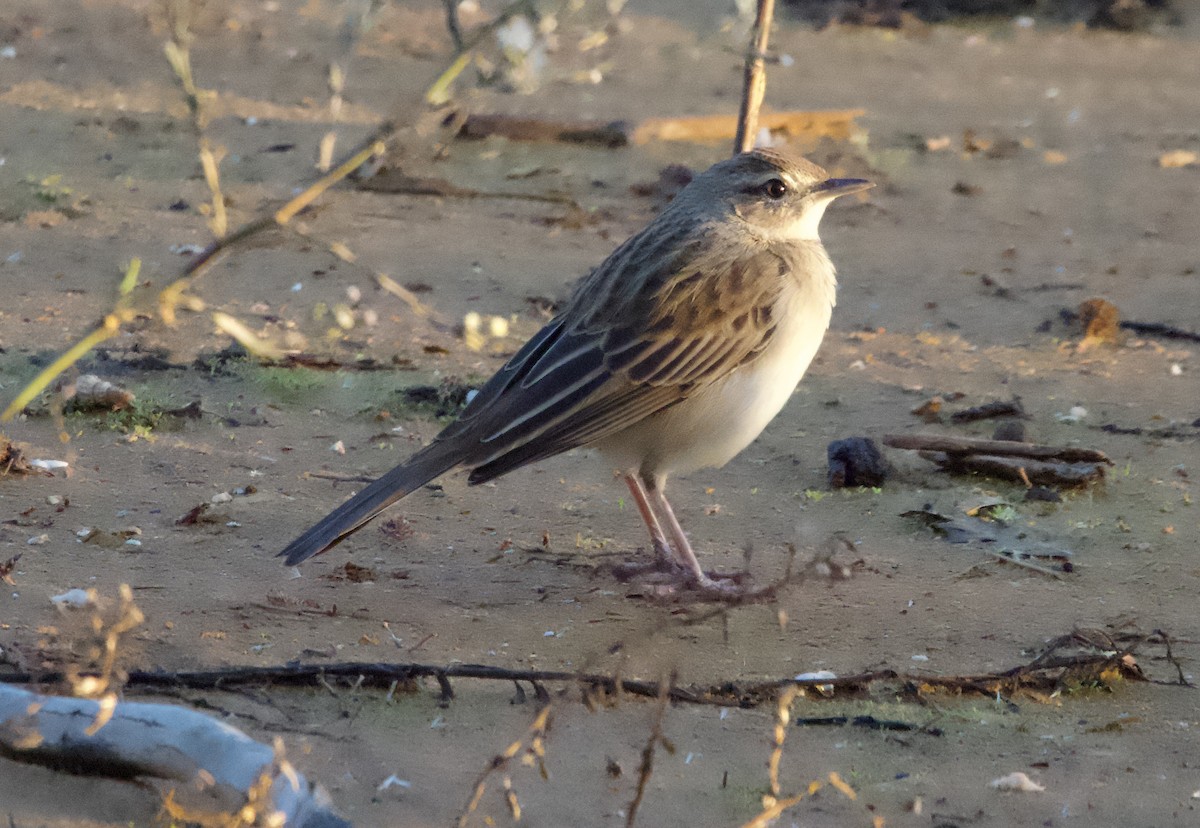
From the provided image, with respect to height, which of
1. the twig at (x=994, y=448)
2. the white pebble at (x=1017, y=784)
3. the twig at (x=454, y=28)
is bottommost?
the twig at (x=994, y=448)

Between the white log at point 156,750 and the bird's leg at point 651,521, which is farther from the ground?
the white log at point 156,750

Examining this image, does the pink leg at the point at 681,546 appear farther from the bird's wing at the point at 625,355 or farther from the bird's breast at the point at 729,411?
the bird's wing at the point at 625,355

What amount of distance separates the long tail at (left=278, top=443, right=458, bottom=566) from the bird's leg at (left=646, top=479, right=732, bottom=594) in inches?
32.2

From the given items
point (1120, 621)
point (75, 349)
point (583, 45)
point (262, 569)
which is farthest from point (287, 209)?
point (1120, 621)

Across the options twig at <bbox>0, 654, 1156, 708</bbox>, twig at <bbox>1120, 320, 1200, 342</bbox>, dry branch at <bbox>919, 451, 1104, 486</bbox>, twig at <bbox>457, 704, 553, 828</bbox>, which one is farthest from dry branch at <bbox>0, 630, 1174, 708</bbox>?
twig at <bbox>1120, 320, 1200, 342</bbox>

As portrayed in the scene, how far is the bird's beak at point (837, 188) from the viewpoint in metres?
6.16

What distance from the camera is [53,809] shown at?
361cm

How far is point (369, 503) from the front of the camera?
5.20 metres

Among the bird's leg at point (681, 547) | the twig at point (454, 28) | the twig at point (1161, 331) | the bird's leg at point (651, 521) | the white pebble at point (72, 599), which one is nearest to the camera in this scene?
the twig at point (454, 28)

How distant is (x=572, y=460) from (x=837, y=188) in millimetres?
1557

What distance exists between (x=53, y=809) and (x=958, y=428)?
14.6ft

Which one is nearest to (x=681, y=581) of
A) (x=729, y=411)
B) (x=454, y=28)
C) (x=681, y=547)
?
(x=681, y=547)

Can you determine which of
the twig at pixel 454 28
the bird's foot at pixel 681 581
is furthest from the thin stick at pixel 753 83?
the twig at pixel 454 28

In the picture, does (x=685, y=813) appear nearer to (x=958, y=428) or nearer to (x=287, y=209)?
(x=287, y=209)
